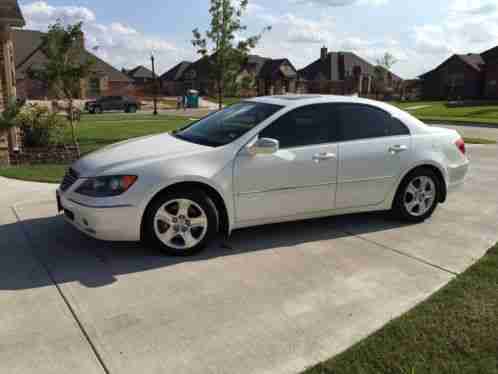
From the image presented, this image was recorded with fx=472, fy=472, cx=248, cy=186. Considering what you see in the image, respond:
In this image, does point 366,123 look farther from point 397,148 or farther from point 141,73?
point 141,73

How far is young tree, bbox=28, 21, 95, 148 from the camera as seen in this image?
10.6m

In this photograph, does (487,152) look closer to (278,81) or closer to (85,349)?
(85,349)

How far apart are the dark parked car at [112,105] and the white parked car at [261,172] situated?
1380 inches

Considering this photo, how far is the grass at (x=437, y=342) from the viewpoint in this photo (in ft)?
9.33

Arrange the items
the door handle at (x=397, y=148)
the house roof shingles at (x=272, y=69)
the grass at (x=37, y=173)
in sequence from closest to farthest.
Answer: the door handle at (x=397, y=148) → the grass at (x=37, y=173) → the house roof shingles at (x=272, y=69)

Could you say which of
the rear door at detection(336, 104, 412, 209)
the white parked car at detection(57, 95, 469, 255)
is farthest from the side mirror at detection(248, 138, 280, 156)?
the rear door at detection(336, 104, 412, 209)

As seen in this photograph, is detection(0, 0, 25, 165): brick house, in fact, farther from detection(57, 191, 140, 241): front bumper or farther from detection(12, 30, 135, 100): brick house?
detection(12, 30, 135, 100): brick house

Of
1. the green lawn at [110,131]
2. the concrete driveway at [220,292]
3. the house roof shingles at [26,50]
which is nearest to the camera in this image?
the concrete driveway at [220,292]

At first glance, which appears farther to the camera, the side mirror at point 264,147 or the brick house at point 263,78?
the brick house at point 263,78

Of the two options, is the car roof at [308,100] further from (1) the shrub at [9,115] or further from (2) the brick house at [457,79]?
(2) the brick house at [457,79]

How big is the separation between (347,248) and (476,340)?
76.4 inches

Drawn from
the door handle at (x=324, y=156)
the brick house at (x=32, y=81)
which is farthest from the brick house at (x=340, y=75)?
the door handle at (x=324, y=156)

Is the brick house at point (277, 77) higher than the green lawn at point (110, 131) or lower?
higher

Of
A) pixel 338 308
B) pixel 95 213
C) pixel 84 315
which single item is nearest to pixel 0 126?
pixel 95 213
